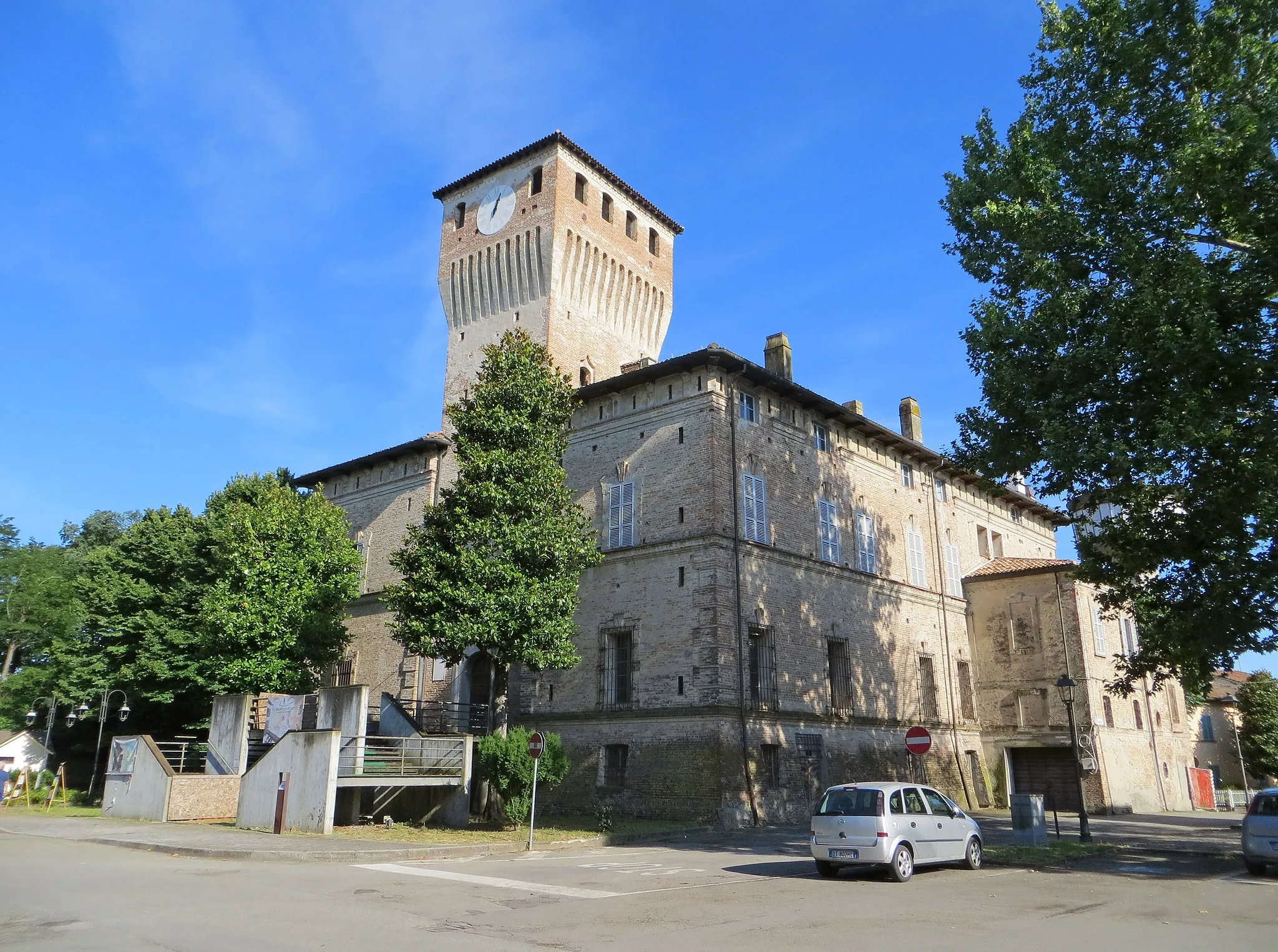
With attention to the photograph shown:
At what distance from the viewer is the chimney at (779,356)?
96.6 ft

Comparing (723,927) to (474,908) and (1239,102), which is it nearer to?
(474,908)

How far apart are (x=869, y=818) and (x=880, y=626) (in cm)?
1749

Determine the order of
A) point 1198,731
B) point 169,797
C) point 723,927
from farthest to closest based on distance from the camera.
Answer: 1. point 1198,731
2. point 169,797
3. point 723,927

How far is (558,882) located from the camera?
12633mm

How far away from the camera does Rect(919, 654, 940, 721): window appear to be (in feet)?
102

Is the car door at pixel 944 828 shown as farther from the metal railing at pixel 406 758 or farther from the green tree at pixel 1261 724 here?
the green tree at pixel 1261 724

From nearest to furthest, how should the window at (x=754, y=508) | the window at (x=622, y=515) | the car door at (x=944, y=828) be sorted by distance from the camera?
the car door at (x=944, y=828)
the window at (x=754, y=508)
the window at (x=622, y=515)

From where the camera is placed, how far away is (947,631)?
3328 centimetres

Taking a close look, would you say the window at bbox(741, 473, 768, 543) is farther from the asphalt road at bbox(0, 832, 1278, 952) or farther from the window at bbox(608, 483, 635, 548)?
the asphalt road at bbox(0, 832, 1278, 952)

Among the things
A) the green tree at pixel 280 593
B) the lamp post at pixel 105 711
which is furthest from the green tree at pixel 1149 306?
the lamp post at pixel 105 711

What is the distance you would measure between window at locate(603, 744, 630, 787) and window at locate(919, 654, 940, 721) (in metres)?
12.0

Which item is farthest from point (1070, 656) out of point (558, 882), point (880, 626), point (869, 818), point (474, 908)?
point (474, 908)

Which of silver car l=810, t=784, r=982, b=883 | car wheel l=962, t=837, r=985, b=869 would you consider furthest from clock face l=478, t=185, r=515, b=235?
car wheel l=962, t=837, r=985, b=869

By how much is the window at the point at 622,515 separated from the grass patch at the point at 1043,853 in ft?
41.2
